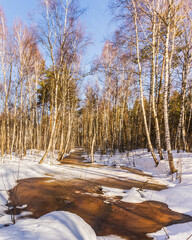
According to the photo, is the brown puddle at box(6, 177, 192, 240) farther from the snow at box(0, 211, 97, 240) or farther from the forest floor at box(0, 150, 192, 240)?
the snow at box(0, 211, 97, 240)

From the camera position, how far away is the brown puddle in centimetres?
246

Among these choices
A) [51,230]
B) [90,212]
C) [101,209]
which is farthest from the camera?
[101,209]

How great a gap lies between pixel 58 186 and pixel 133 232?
107 inches

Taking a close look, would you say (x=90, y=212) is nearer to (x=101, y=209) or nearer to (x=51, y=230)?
(x=101, y=209)

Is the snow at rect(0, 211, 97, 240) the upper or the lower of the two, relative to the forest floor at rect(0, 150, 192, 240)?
upper

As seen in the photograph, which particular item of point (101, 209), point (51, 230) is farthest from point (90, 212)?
point (51, 230)

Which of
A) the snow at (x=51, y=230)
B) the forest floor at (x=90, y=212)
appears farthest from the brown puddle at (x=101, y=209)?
the snow at (x=51, y=230)

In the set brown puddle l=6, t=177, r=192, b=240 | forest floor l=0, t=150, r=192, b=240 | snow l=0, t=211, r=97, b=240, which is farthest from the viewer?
brown puddle l=6, t=177, r=192, b=240

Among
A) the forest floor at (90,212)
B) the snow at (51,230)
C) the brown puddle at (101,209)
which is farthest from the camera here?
the brown puddle at (101,209)

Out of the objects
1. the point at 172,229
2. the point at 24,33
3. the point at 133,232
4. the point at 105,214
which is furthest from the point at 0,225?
the point at 24,33

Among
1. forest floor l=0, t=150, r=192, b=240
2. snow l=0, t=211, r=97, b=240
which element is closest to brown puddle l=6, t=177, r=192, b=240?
forest floor l=0, t=150, r=192, b=240

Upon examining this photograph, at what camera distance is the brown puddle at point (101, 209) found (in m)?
2.46

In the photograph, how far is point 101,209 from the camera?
3.07 metres

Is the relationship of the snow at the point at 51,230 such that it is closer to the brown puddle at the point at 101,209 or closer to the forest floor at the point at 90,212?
the forest floor at the point at 90,212
